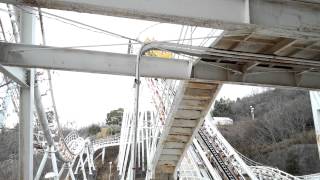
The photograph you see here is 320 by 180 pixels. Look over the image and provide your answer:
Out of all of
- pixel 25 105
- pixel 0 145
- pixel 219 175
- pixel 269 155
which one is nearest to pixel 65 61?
pixel 25 105

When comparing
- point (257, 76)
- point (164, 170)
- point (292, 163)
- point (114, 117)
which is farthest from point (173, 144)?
point (114, 117)

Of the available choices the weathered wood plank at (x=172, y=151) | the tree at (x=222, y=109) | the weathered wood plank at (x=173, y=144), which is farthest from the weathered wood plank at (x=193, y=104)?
the tree at (x=222, y=109)

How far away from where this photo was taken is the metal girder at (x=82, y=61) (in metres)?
6.47

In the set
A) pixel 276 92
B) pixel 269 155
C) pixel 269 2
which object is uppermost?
pixel 276 92

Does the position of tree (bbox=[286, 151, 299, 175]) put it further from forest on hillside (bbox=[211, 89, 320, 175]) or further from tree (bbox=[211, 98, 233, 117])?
tree (bbox=[211, 98, 233, 117])

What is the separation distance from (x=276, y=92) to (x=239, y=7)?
1932 inches

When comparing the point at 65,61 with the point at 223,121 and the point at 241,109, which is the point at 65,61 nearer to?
the point at 223,121

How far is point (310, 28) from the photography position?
4.75 metres

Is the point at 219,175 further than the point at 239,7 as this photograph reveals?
Yes

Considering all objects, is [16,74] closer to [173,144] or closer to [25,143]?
[25,143]

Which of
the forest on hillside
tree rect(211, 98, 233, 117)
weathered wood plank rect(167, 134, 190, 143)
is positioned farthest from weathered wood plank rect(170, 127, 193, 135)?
tree rect(211, 98, 233, 117)

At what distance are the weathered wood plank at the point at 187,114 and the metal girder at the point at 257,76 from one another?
2385 millimetres

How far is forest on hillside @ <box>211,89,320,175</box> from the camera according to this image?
33.1 metres

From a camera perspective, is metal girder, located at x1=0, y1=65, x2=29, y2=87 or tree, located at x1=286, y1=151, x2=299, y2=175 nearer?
metal girder, located at x1=0, y1=65, x2=29, y2=87
